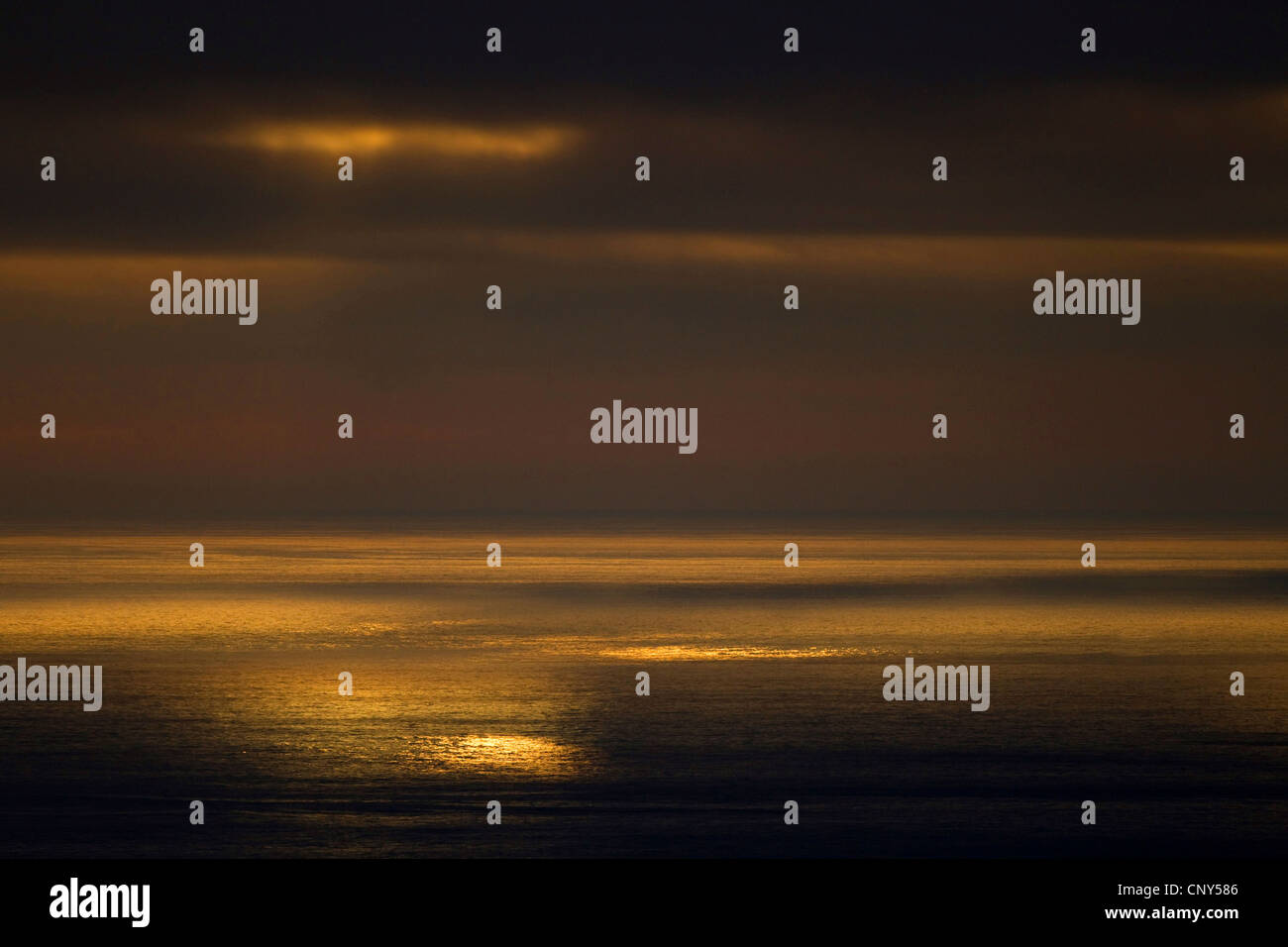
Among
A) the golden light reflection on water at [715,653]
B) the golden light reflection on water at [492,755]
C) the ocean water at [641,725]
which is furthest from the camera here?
the golden light reflection on water at [715,653]

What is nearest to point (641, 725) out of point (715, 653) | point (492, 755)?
point (492, 755)

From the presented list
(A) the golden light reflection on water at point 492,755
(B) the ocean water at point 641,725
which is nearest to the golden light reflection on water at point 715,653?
(B) the ocean water at point 641,725

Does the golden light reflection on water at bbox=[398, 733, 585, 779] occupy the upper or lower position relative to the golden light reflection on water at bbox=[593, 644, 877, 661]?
lower

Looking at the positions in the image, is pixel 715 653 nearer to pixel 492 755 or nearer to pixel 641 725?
pixel 641 725

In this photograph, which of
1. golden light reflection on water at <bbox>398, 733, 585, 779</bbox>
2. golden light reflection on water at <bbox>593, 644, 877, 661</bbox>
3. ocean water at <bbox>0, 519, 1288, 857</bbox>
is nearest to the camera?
ocean water at <bbox>0, 519, 1288, 857</bbox>

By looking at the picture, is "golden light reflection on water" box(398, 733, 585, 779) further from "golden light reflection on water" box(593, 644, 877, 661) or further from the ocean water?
"golden light reflection on water" box(593, 644, 877, 661)

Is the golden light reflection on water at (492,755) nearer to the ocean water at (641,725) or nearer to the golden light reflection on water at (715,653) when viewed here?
the ocean water at (641,725)

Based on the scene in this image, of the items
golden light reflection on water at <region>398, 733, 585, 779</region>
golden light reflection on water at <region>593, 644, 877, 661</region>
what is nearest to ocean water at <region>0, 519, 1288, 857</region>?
golden light reflection on water at <region>398, 733, 585, 779</region>

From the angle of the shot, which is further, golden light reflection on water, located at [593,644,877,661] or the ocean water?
golden light reflection on water, located at [593,644,877,661]
